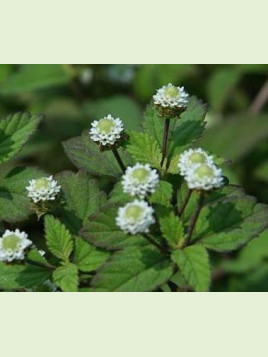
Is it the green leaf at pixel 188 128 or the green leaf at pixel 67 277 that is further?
the green leaf at pixel 188 128

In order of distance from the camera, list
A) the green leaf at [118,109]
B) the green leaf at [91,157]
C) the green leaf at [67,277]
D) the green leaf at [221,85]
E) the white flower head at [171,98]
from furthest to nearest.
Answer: the green leaf at [221,85] < the green leaf at [118,109] < the green leaf at [91,157] < the white flower head at [171,98] < the green leaf at [67,277]

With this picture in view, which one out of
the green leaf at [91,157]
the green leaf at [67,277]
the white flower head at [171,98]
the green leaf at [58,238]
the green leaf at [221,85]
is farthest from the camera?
the green leaf at [221,85]

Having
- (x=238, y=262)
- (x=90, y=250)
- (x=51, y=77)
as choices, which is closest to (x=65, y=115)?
(x=51, y=77)

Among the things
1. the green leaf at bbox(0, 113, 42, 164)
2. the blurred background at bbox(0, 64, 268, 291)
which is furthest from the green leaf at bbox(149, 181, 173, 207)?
the blurred background at bbox(0, 64, 268, 291)

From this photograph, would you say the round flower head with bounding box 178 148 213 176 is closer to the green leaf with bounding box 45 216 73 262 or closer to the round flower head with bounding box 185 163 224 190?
the round flower head with bounding box 185 163 224 190

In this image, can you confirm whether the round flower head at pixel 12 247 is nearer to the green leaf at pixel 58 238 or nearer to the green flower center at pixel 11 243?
the green flower center at pixel 11 243

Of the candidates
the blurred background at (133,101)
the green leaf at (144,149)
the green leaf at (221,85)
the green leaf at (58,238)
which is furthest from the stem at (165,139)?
the green leaf at (221,85)
